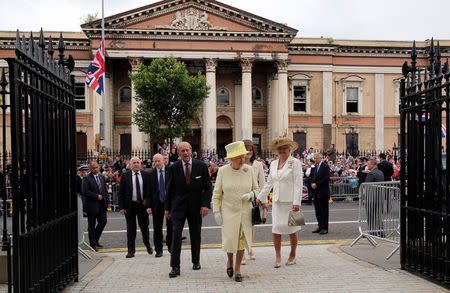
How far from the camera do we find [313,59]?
48000mm

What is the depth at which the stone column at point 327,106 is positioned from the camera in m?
48.4

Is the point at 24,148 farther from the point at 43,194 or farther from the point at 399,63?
the point at 399,63

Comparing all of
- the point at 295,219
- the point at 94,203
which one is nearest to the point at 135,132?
the point at 94,203

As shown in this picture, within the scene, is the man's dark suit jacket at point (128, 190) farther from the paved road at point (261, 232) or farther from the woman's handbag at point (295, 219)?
the woman's handbag at point (295, 219)

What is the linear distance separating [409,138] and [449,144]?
1279mm

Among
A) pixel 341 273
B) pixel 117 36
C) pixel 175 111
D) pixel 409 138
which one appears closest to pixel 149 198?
pixel 341 273

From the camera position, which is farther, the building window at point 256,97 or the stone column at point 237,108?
the building window at point 256,97

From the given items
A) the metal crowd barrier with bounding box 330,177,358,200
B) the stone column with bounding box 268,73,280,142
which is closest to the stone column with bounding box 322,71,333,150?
the stone column with bounding box 268,73,280,142

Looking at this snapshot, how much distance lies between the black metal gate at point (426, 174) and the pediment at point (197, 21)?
36.8m

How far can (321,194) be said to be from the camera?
13523 millimetres

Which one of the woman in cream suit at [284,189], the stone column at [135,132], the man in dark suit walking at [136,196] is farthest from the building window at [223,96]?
the woman in cream suit at [284,189]

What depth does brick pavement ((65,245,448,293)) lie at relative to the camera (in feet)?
24.4

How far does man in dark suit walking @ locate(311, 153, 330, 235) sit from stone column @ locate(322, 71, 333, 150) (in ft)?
116

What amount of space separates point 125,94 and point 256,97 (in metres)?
11.1
